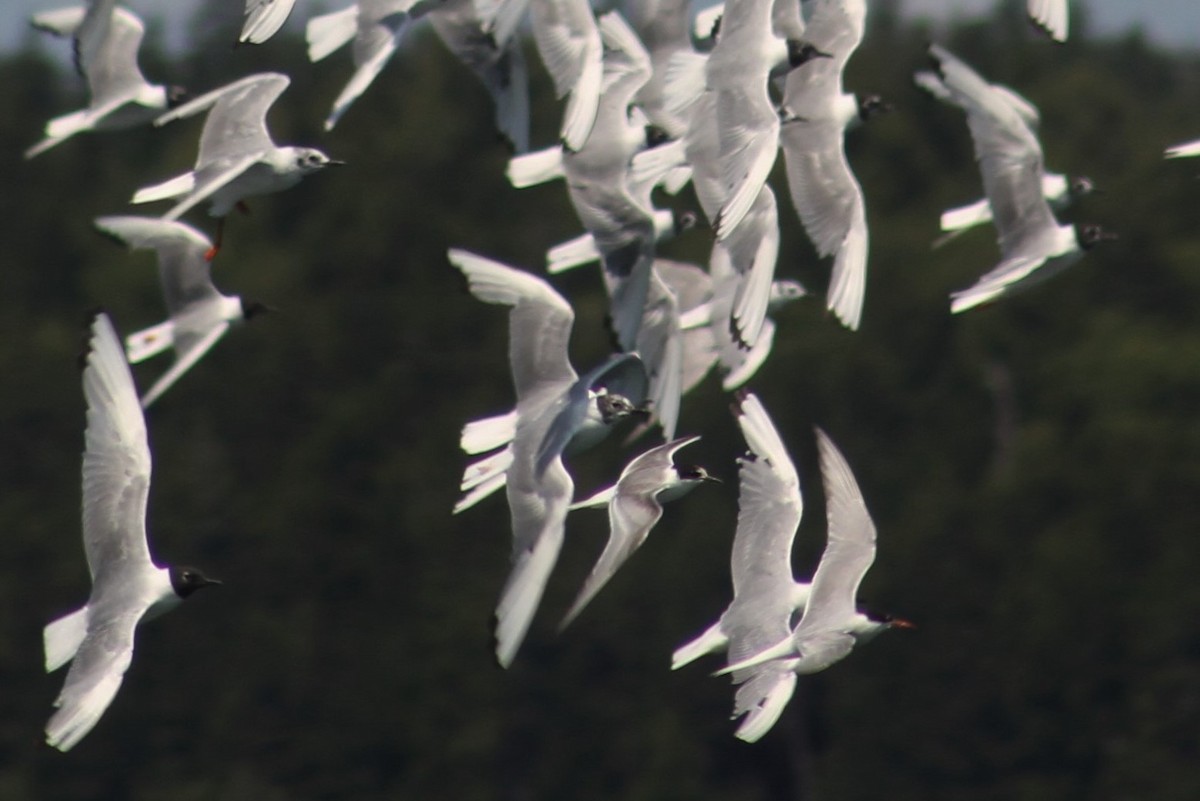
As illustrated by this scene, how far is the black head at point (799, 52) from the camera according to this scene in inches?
364

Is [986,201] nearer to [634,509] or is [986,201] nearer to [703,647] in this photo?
[703,647]

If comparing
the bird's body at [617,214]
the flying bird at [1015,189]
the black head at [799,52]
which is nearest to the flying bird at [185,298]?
the bird's body at [617,214]

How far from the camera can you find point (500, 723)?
28.4m

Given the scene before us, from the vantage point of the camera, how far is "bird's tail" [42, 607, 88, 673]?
792 centimetres

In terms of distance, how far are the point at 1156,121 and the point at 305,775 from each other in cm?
1970

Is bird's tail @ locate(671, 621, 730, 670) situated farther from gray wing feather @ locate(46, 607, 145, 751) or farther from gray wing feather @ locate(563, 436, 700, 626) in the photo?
gray wing feather @ locate(46, 607, 145, 751)

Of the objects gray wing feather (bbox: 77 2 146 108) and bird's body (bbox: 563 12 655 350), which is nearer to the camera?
bird's body (bbox: 563 12 655 350)

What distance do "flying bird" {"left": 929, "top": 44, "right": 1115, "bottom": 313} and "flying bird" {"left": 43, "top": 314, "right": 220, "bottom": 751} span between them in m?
3.62

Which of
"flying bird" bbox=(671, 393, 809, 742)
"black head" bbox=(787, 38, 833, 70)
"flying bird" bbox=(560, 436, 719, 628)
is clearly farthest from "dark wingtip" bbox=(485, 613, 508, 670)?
"black head" bbox=(787, 38, 833, 70)

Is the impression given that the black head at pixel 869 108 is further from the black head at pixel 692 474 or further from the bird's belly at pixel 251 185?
the black head at pixel 692 474

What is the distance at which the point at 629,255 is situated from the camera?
9.36m

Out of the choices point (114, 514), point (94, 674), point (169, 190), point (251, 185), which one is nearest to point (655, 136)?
point (251, 185)

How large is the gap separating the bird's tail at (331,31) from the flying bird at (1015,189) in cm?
240

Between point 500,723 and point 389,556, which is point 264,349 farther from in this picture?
point 500,723
